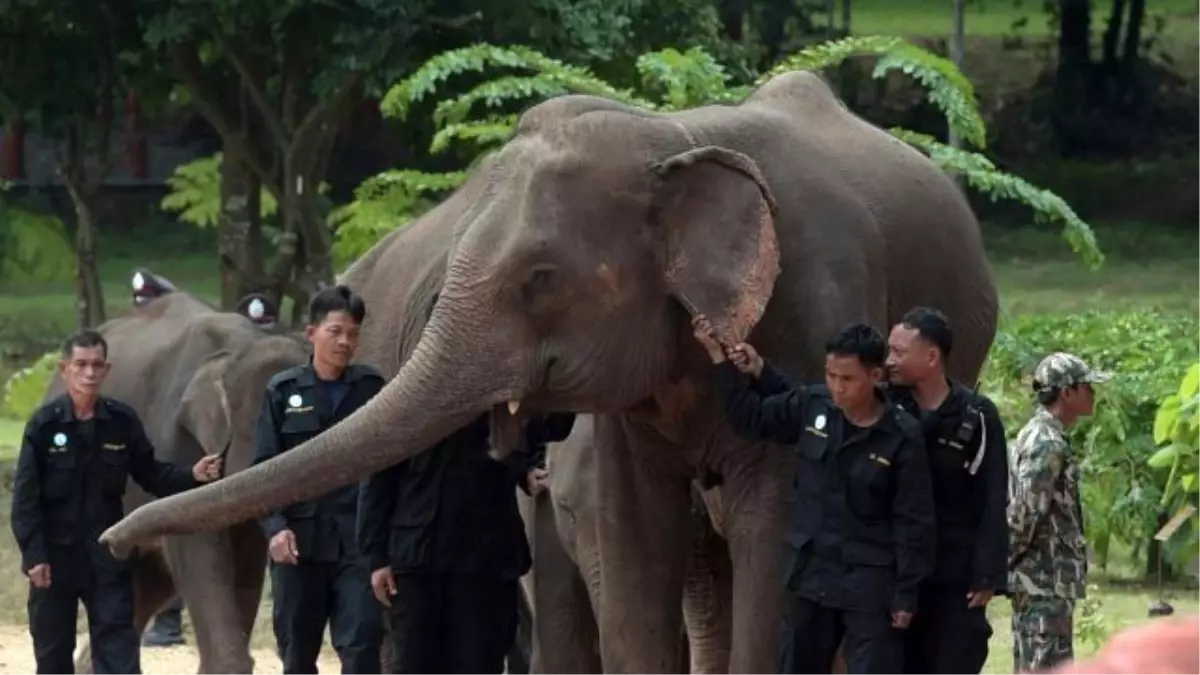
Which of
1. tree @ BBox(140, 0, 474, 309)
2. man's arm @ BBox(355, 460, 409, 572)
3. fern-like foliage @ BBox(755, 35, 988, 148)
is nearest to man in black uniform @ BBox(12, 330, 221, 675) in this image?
man's arm @ BBox(355, 460, 409, 572)

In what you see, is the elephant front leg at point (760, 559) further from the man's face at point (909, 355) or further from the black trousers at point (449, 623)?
the black trousers at point (449, 623)

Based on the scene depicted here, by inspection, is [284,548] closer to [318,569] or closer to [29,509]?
[318,569]

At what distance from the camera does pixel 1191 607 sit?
479 inches

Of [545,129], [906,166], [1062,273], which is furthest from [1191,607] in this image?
[1062,273]

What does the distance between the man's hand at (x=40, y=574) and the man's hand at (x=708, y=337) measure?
3653 millimetres

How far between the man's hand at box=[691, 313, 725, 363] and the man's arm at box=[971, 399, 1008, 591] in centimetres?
84

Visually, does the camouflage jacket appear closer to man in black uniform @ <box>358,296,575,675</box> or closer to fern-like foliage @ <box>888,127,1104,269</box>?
man in black uniform @ <box>358,296,575,675</box>

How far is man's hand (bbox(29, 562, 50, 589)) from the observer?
377 inches

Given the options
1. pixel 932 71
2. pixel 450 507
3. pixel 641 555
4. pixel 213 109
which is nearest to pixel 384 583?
pixel 450 507

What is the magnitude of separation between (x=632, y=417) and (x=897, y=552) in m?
1.01

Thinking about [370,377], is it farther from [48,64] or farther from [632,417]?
[48,64]

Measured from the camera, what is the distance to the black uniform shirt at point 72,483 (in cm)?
961

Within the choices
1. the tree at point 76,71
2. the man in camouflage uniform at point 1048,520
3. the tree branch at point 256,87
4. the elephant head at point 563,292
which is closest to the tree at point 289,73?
the tree branch at point 256,87

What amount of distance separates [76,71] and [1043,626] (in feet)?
35.8
